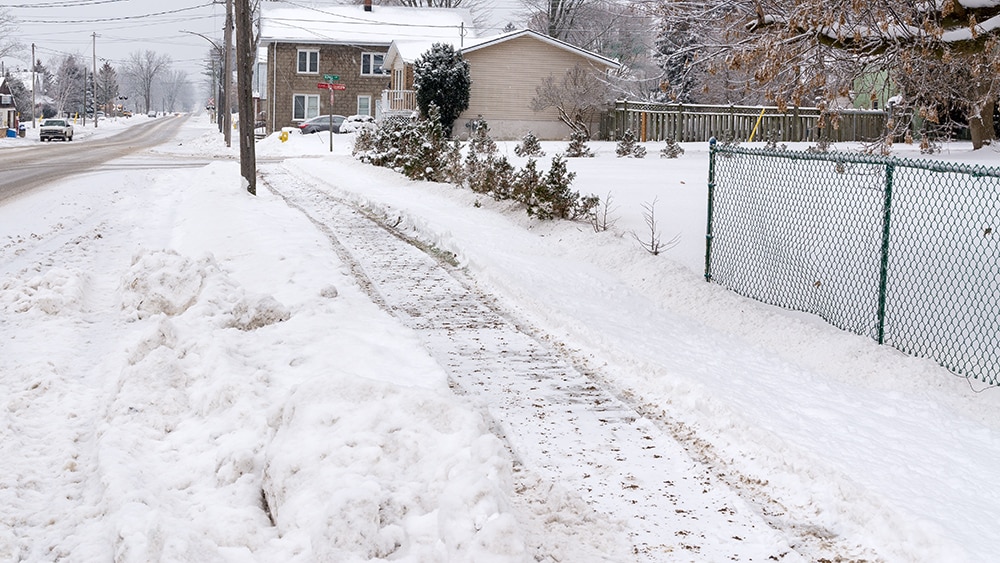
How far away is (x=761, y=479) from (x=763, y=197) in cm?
639

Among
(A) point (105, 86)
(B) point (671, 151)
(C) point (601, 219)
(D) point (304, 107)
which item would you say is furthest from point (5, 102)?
(C) point (601, 219)

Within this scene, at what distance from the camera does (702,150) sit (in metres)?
32.9

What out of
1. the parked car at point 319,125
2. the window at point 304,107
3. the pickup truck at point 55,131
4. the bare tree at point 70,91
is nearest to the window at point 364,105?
the window at point 304,107

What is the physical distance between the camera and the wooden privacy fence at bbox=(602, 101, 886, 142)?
38.1 metres

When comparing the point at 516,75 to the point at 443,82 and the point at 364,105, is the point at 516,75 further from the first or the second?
the point at 364,105

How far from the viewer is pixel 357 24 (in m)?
65.2

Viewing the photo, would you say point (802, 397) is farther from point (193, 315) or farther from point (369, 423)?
point (193, 315)

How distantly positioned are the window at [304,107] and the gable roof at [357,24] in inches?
142

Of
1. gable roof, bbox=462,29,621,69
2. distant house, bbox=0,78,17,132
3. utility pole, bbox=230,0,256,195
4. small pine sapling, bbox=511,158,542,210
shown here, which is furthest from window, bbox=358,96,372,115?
small pine sapling, bbox=511,158,542,210

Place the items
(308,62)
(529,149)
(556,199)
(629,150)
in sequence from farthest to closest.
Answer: (308,62)
(629,150)
(529,149)
(556,199)

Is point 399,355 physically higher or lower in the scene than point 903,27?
lower

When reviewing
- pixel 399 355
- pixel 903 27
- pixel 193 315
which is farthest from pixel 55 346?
pixel 903 27

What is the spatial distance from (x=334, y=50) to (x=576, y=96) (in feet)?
81.0

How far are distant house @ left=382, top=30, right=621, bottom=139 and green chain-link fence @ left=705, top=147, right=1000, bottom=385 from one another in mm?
34418
